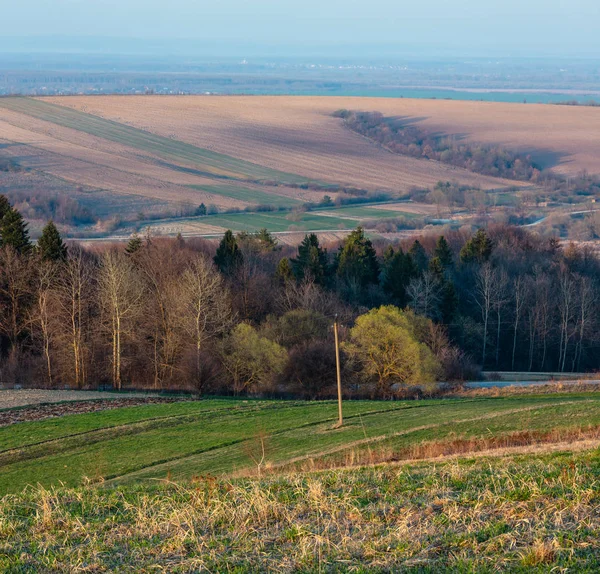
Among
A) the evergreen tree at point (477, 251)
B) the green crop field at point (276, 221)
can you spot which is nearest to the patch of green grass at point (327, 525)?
the evergreen tree at point (477, 251)

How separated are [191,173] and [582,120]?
72.8m

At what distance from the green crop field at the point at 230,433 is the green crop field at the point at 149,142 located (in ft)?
242

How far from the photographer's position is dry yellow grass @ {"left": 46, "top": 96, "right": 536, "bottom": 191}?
107m

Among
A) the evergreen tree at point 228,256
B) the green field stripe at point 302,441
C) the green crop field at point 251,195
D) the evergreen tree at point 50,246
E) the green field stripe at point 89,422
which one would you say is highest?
the green crop field at point 251,195

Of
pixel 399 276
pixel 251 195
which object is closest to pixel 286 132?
pixel 251 195

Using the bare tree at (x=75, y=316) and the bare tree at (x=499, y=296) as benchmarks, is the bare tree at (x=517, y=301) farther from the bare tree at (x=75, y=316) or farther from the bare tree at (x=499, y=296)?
the bare tree at (x=75, y=316)

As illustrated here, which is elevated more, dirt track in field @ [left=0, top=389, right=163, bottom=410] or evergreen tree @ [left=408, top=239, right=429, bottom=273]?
evergreen tree @ [left=408, top=239, right=429, bottom=273]

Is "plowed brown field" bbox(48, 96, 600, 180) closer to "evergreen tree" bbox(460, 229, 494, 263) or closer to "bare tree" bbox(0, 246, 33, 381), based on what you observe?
"evergreen tree" bbox(460, 229, 494, 263)

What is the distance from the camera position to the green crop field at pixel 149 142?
10206 centimetres

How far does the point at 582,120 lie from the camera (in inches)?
5389

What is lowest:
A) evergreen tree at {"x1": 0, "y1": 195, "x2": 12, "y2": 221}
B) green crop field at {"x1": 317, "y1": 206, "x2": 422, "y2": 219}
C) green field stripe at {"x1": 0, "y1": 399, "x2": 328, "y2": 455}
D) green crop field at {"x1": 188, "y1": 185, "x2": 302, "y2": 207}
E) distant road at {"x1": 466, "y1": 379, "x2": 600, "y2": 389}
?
distant road at {"x1": 466, "y1": 379, "x2": 600, "y2": 389}

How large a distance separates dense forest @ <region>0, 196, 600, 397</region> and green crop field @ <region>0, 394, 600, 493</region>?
8296 millimetres

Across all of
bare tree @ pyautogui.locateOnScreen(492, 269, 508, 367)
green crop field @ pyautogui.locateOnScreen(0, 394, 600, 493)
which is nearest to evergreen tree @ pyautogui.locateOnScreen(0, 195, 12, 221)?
green crop field @ pyautogui.locateOnScreen(0, 394, 600, 493)

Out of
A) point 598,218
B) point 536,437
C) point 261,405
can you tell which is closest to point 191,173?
point 598,218
